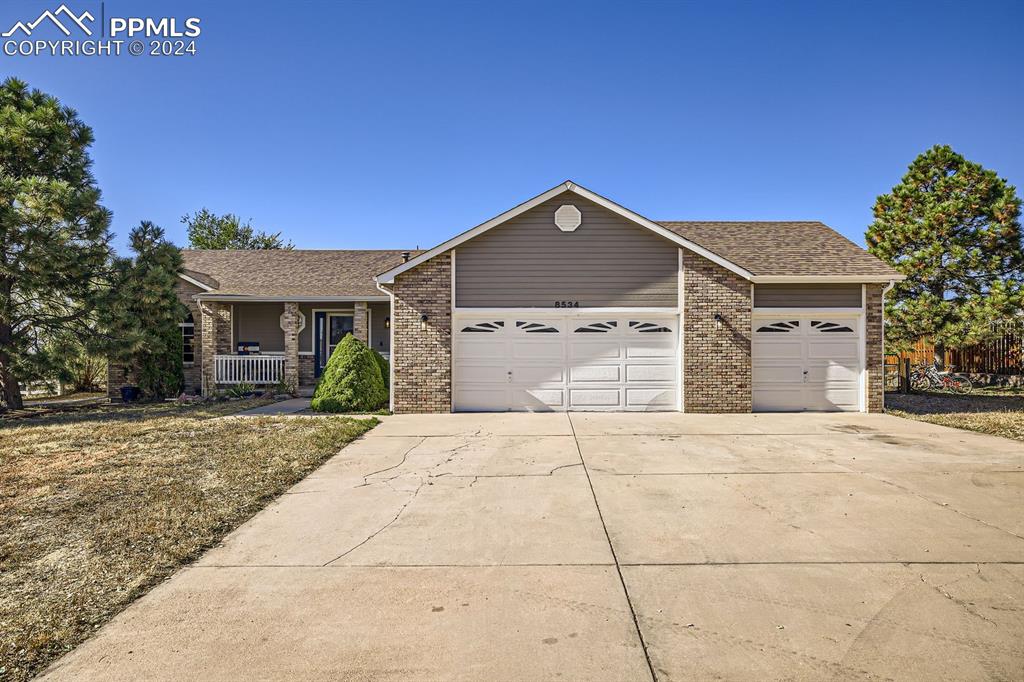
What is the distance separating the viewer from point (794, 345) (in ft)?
41.1

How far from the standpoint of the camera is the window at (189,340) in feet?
55.9

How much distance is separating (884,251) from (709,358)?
440 inches

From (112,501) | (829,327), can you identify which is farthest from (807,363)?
(112,501)

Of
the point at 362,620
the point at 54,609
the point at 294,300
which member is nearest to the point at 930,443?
the point at 362,620

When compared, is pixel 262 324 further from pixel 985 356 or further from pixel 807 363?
pixel 985 356

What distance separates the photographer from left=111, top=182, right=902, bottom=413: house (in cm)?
1212

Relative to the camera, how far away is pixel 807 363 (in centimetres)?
1255

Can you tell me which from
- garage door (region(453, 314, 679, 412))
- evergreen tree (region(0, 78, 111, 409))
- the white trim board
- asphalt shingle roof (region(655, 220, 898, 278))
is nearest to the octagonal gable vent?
the white trim board

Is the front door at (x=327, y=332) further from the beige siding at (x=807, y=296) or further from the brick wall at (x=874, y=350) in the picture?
the brick wall at (x=874, y=350)

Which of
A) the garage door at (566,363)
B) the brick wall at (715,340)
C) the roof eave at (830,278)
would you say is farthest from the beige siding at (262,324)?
the roof eave at (830,278)

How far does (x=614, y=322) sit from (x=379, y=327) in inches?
323

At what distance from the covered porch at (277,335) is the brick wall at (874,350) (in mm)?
12831

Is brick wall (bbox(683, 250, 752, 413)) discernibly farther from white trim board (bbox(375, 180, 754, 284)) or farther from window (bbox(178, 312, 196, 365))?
window (bbox(178, 312, 196, 365))

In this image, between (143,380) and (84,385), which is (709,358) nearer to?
(143,380)
